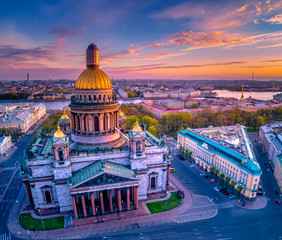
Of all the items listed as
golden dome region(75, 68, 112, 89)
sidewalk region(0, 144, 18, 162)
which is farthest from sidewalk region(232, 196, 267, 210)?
sidewalk region(0, 144, 18, 162)

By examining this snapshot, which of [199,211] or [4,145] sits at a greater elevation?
[4,145]

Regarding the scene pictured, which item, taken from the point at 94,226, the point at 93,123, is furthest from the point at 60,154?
the point at 94,226

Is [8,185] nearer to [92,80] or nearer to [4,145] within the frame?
[4,145]

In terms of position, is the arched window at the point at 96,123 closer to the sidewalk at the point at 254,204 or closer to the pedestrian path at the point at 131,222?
the pedestrian path at the point at 131,222

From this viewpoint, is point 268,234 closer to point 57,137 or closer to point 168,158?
point 168,158

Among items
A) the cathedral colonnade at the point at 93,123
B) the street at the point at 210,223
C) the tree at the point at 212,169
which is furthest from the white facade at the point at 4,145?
the tree at the point at 212,169

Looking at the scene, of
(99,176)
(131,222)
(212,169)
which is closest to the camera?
(99,176)
